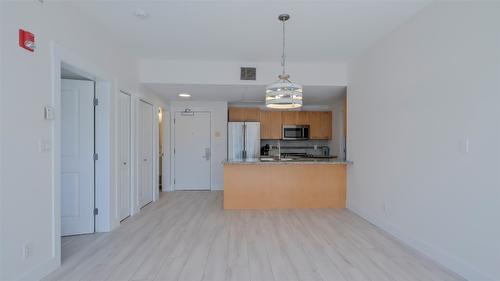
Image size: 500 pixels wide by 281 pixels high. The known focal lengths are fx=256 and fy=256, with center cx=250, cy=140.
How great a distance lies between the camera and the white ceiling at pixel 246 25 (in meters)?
2.69

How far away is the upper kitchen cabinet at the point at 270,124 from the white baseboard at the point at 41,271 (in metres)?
5.11

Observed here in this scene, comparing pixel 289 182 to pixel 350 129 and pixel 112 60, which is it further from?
pixel 112 60

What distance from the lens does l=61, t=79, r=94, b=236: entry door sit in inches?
129

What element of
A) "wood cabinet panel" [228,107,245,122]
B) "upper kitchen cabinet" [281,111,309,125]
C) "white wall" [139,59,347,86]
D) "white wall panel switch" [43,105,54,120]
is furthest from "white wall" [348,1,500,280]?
"white wall panel switch" [43,105,54,120]

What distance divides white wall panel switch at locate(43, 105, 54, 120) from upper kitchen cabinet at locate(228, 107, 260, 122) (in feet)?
14.9

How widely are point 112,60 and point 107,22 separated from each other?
1.98ft

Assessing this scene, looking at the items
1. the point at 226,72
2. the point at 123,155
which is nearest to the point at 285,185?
the point at 226,72

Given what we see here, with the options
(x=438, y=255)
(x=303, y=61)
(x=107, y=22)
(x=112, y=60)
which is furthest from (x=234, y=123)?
(x=438, y=255)

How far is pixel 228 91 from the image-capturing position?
5168 millimetres

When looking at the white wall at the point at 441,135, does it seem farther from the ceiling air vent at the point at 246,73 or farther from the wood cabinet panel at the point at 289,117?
the wood cabinet panel at the point at 289,117

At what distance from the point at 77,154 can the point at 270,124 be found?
4571mm

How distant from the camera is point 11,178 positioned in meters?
1.93

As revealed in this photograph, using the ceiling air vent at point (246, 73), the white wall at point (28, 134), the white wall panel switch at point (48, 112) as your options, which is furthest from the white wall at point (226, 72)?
the white wall panel switch at point (48, 112)

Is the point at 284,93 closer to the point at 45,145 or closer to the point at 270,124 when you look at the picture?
the point at 45,145
